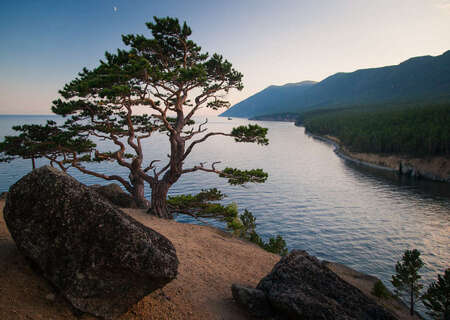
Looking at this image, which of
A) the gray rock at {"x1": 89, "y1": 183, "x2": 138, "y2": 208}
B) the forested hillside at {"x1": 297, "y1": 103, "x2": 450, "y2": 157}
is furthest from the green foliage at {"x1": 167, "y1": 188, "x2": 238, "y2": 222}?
the forested hillside at {"x1": 297, "y1": 103, "x2": 450, "y2": 157}

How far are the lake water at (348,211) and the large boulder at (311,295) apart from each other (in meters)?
15.6

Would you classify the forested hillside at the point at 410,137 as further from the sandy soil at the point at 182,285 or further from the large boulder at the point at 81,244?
the large boulder at the point at 81,244

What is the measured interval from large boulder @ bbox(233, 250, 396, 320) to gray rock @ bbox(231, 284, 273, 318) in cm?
7

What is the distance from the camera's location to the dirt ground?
5.80m

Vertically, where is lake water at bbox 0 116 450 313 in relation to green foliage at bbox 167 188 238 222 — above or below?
below

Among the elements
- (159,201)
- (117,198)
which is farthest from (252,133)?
(117,198)

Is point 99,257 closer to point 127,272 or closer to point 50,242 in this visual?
point 127,272

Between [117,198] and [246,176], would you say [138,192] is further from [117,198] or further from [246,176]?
[246,176]

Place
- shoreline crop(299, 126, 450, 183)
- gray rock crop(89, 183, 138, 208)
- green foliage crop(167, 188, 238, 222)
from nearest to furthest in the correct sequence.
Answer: green foliage crop(167, 188, 238, 222) → gray rock crop(89, 183, 138, 208) → shoreline crop(299, 126, 450, 183)

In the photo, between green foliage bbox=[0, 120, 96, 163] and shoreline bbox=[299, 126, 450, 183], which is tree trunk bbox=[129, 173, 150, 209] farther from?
shoreline bbox=[299, 126, 450, 183]

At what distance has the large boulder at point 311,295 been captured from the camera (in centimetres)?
797

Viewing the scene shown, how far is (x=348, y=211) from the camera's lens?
40.3 m

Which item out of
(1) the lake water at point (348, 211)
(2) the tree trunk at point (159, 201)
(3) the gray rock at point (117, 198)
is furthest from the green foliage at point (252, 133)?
(3) the gray rock at point (117, 198)

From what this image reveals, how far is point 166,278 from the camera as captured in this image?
21.9ft
